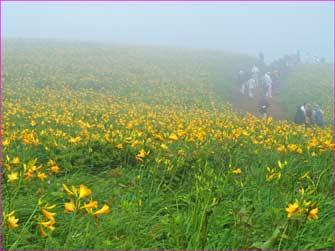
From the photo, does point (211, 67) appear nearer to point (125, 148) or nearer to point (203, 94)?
point (203, 94)

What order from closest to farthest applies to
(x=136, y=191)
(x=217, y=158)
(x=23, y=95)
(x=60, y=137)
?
(x=136, y=191) < (x=217, y=158) < (x=60, y=137) < (x=23, y=95)

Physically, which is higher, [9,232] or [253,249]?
[9,232]

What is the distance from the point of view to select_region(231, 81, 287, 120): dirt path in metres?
19.2

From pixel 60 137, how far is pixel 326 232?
14.8 ft

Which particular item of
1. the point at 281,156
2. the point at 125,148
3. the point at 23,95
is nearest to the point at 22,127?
the point at 125,148

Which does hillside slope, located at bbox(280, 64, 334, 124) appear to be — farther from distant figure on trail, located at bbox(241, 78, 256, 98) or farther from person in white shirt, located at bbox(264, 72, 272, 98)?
distant figure on trail, located at bbox(241, 78, 256, 98)

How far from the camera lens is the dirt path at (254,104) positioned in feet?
63.0

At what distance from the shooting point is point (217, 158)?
555 centimetres

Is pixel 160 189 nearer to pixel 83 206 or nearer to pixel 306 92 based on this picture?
pixel 83 206

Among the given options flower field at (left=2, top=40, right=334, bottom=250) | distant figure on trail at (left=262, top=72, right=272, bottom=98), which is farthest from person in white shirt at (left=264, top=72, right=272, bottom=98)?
flower field at (left=2, top=40, right=334, bottom=250)

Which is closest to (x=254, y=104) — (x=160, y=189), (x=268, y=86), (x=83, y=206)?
(x=268, y=86)

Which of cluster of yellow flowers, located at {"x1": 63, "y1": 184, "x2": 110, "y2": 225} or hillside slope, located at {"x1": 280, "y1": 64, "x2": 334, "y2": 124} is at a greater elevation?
cluster of yellow flowers, located at {"x1": 63, "y1": 184, "x2": 110, "y2": 225}

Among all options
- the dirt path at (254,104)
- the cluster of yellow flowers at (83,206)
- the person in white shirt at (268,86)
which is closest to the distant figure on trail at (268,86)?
the person in white shirt at (268,86)

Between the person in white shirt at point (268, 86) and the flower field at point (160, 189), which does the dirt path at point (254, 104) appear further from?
the flower field at point (160, 189)
